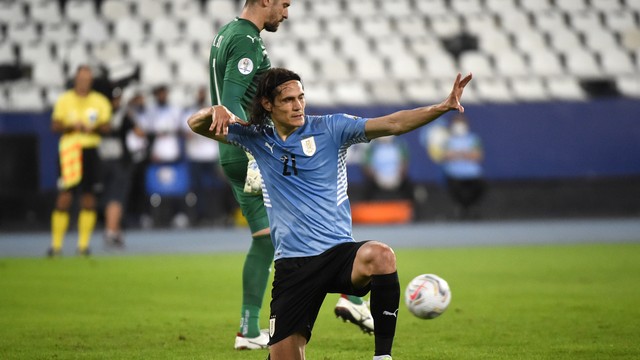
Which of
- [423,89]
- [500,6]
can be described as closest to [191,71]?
[423,89]

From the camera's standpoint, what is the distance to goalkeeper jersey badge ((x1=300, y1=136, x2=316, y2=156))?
17.2 ft

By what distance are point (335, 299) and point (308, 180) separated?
4288 mm

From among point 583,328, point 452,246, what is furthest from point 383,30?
point 583,328

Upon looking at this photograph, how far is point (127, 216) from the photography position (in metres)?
18.7

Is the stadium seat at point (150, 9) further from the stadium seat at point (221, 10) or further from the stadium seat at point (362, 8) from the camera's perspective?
the stadium seat at point (362, 8)

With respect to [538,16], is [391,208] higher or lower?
lower

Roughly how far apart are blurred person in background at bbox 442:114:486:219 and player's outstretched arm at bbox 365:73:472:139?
546 inches

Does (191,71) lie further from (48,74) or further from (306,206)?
(306,206)

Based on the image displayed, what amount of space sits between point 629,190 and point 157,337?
14.2 meters

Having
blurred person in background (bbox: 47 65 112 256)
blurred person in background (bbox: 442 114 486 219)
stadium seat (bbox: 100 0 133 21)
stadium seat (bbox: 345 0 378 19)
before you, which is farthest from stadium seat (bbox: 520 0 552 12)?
blurred person in background (bbox: 47 65 112 256)

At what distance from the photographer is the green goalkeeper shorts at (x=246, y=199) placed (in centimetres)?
657

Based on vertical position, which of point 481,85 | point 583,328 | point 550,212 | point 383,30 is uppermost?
point 383,30

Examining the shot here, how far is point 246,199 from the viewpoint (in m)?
6.67

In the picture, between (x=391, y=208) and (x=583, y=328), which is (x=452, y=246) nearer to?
(x=391, y=208)
